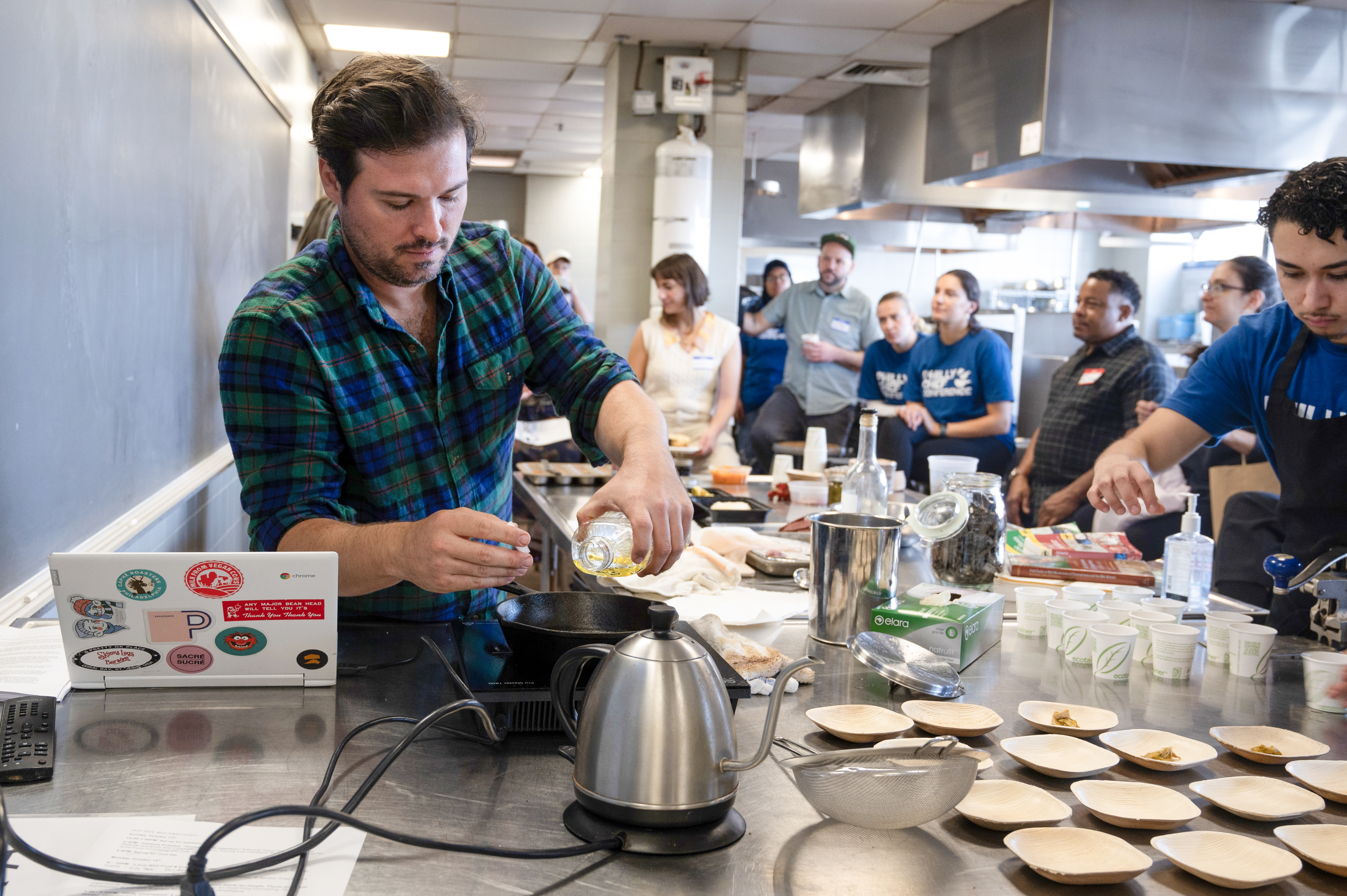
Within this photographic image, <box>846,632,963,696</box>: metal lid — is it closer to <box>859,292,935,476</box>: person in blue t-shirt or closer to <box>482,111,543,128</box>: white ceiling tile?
<box>859,292,935,476</box>: person in blue t-shirt

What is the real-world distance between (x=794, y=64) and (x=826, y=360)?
2.01 metres

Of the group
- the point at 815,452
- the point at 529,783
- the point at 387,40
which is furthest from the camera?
the point at 387,40

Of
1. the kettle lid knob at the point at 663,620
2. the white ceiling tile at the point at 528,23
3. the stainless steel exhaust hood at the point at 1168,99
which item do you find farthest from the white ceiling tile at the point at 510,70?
the kettle lid knob at the point at 663,620

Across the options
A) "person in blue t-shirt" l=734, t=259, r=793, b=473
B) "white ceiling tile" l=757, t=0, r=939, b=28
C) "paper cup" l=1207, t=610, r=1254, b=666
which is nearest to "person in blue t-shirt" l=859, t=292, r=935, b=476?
"person in blue t-shirt" l=734, t=259, r=793, b=473

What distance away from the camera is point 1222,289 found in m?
4.45

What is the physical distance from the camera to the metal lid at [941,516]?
1857 mm

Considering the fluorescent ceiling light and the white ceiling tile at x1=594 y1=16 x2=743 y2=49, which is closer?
the white ceiling tile at x1=594 y1=16 x2=743 y2=49

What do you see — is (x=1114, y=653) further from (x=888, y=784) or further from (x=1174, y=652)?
(x=888, y=784)

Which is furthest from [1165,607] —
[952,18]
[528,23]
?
[528,23]

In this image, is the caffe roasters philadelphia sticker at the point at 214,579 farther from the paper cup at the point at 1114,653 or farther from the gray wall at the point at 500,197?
the gray wall at the point at 500,197

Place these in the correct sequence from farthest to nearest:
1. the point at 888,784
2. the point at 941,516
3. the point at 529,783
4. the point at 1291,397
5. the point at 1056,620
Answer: the point at 1291,397 → the point at 941,516 → the point at 1056,620 → the point at 529,783 → the point at 888,784

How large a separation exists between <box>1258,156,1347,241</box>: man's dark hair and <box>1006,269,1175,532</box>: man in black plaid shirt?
94.9 inches

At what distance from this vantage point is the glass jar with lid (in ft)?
4.22

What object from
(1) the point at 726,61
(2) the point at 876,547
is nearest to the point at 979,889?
(2) the point at 876,547
